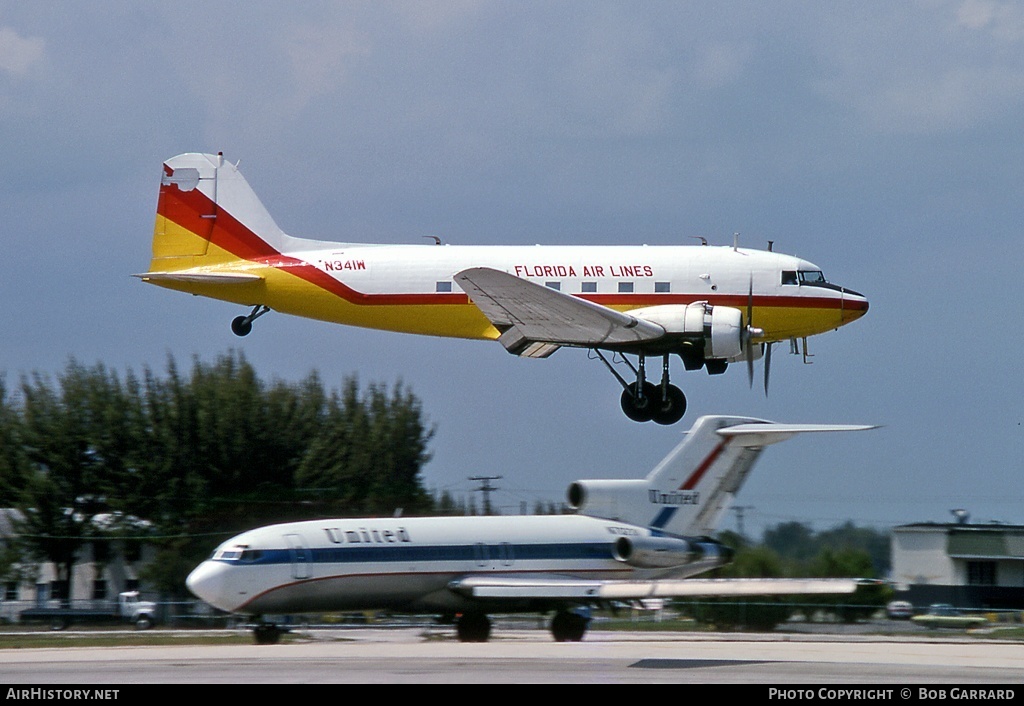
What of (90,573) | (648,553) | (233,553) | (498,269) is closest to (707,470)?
(648,553)

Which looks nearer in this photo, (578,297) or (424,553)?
(578,297)

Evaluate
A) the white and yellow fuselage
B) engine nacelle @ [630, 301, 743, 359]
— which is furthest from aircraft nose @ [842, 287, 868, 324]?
engine nacelle @ [630, 301, 743, 359]

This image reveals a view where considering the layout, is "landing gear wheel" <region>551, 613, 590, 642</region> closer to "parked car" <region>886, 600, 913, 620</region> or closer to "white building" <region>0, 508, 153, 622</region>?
"parked car" <region>886, 600, 913, 620</region>

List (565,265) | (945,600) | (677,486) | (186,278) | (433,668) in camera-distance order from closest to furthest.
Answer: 1. (433,668)
2. (565,265)
3. (186,278)
4. (677,486)
5. (945,600)

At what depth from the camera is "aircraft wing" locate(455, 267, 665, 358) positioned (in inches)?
1405

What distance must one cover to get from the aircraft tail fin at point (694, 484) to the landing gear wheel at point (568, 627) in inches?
161

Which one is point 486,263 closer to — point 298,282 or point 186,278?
point 298,282

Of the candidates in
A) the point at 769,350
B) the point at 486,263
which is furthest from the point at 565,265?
the point at 769,350

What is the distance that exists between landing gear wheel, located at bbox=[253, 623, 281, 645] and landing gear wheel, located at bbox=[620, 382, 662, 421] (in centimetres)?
1054

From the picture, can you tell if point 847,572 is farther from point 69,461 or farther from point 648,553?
point 69,461

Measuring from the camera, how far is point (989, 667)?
1171 inches

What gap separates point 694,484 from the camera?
44.8 metres

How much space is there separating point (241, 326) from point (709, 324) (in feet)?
42.3

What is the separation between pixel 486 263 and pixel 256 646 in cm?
1112
